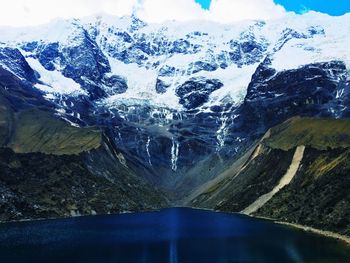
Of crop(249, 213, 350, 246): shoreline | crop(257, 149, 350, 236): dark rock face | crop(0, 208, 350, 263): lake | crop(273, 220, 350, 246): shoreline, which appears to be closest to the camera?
crop(0, 208, 350, 263): lake

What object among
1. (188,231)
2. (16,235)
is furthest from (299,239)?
(16,235)

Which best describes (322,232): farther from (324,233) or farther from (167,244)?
(167,244)

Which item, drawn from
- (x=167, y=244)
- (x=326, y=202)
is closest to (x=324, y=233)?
(x=326, y=202)

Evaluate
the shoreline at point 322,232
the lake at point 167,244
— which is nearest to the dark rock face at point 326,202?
the shoreline at point 322,232

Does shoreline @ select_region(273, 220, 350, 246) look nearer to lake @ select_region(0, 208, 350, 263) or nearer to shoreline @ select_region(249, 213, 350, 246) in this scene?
shoreline @ select_region(249, 213, 350, 246)

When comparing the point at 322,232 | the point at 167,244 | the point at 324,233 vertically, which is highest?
the point at 324,233

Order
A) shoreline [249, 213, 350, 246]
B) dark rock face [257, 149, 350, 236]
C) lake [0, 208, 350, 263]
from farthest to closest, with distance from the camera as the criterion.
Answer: dark rock face [257, 149, 350, 236] < shoreline [249, 213, 350, 246] < lake [0, 208, 350, 263]

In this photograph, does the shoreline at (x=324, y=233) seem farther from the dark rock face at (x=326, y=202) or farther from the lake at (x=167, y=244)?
the lake at (x=167, y=244)

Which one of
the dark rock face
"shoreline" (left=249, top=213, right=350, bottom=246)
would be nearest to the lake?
"shoreline" (left=249, top=213, right=350, bottom=246)

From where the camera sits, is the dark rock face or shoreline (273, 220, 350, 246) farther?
the dark rock face
